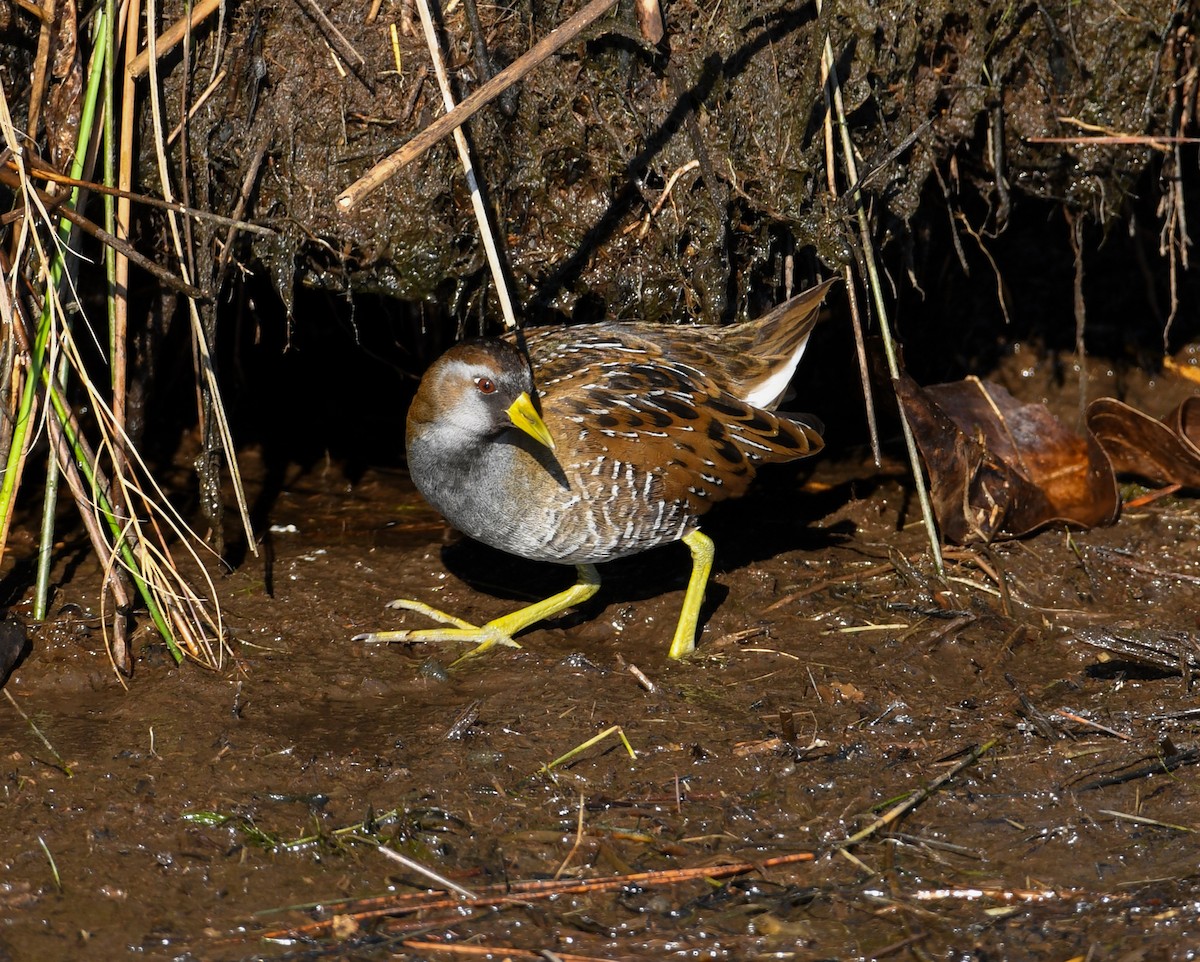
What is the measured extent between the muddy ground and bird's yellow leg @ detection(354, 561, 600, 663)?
7 centimetres

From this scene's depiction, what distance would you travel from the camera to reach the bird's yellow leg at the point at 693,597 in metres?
4.84

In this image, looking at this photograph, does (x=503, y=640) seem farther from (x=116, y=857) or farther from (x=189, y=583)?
(x=116, y=857)

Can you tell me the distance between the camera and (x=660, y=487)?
471 cm

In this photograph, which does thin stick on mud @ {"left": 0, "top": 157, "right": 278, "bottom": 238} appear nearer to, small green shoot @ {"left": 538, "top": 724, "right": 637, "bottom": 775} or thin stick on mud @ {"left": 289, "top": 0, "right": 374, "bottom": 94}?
thin stick on mud @ {"left": 289, "top": 0, "right": 374, "bottom": 94}

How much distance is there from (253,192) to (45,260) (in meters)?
0.83

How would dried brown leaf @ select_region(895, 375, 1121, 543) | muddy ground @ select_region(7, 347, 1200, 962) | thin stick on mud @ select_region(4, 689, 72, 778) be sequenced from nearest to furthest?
1. muddy ground @ select_region(7, 347, 1200, 962)
2. thin stick on mud @ select_region(4, 689, 72, 778)
3. dried brown leaf @ select_region(895, 375, 1121, 543)

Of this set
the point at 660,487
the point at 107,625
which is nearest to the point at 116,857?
the point at 107,625

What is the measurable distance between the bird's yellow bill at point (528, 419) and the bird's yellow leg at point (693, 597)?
85 cm

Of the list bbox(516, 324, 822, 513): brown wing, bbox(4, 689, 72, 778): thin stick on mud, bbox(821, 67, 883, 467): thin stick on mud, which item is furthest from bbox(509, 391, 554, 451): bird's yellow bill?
bbox(4, 689, 72, 778): thin stick on mud

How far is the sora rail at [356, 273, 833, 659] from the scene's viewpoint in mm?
4590

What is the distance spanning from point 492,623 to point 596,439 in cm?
83

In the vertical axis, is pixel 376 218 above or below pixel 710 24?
below

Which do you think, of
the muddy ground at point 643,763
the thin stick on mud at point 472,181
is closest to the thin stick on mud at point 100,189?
the thin stick on mud at point 472,181

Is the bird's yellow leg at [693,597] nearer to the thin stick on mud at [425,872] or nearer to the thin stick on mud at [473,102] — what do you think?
the thin stick on mud at [425,872]
